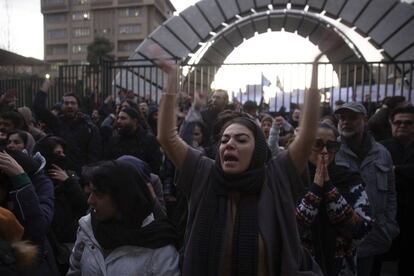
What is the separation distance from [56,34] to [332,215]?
86.0 meters

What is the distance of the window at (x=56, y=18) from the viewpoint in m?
78.6

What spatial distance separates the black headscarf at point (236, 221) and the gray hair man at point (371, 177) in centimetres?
146

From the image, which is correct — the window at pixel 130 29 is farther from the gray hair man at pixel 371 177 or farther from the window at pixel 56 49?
the gray hair man at pixel 371 177

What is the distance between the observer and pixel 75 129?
17.6 feet

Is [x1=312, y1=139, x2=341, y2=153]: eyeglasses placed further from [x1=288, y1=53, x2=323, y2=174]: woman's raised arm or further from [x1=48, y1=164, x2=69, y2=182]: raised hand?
[x1=48, y1=164, x2=69, y2=182]: raised hand

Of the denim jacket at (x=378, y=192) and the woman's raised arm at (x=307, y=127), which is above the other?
the woman's raised arm at (x=307, y=127)

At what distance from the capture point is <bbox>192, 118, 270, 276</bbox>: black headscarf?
179 cm

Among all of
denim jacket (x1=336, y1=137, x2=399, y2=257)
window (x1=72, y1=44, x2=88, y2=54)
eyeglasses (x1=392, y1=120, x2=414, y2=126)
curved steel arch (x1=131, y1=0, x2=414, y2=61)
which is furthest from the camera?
window (x1=72, y1=44, x2=88, y2=54)

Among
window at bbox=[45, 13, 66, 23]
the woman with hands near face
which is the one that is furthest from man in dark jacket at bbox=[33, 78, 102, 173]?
window at bbox=[45, 13, 66, 23]

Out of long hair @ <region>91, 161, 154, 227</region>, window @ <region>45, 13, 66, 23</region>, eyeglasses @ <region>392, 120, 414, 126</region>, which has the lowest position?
long hair @ <region>91, 161, 154, 227</region>

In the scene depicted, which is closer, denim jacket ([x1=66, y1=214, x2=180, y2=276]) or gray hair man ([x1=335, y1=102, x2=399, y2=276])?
denim jacket ([x1=66, y1=214, x2=180, y2=276])

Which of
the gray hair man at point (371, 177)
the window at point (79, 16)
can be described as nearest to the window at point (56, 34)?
the window at point (79, 16)

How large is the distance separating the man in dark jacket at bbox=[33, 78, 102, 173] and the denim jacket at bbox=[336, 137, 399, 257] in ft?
10.9

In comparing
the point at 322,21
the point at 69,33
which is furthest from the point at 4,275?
the point at 69,33
